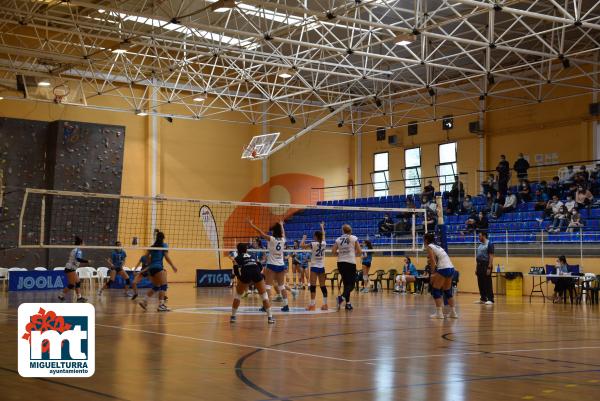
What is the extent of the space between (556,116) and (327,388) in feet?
88.5

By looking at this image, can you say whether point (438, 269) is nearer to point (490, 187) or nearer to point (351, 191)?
point (490, 187)

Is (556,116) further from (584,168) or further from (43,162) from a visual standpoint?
(43,162)

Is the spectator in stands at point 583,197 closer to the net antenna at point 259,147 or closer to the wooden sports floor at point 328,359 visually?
the wooden sports floor at point 328,359

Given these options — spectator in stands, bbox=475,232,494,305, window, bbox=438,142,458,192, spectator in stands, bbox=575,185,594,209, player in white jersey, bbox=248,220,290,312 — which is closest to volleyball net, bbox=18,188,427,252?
window, bbox=438,142,458,192

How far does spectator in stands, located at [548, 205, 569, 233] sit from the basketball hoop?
1710 centimetres

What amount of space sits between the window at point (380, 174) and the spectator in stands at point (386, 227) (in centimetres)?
610

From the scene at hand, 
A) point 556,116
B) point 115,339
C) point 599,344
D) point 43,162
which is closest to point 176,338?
point 115,339

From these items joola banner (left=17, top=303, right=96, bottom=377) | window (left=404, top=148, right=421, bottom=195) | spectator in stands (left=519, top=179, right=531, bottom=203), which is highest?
window (left=404, top=148, right=421, bottom=195)

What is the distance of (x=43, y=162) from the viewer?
102 ft

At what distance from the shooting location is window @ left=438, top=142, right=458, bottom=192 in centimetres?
3534

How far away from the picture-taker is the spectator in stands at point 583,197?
26359 mm

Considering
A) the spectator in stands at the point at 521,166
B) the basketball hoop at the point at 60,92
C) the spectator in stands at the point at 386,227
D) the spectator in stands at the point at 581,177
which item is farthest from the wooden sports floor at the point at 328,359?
the spectator in stands at the point at 386,227

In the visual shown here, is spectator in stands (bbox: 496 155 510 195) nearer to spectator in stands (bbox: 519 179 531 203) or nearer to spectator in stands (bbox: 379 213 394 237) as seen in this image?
spectator in stands (bbox: 519 179 531 203)

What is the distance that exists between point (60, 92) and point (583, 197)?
18.1 metres
